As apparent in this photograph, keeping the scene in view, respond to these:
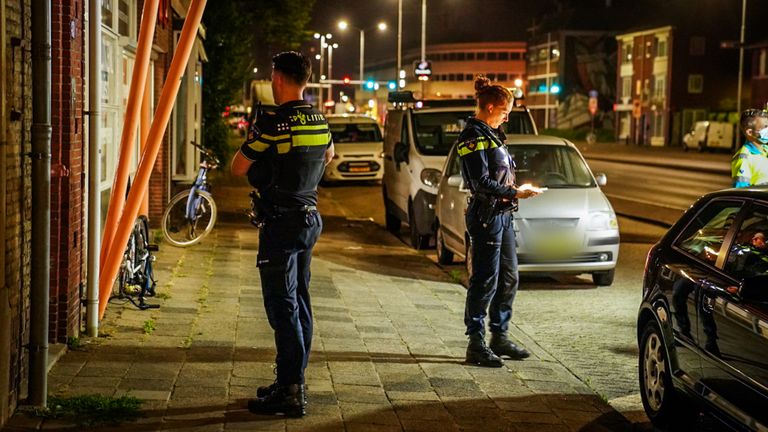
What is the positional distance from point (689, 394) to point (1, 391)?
3.56 m

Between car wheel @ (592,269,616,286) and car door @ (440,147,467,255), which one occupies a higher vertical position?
car door @ (440,147,467,255)

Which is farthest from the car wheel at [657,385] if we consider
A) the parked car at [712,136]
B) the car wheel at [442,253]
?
the parked car at [712,136]

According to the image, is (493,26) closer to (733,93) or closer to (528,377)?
(733,93)

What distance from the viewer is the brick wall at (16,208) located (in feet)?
18.0

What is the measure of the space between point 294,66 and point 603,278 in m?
6.90

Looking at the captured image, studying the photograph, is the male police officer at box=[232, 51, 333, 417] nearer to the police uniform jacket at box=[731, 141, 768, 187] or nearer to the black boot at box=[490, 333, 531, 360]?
the black boot at box=[490, 333, 531, 360]

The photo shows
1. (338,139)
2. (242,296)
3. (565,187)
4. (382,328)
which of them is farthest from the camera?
(338,139)

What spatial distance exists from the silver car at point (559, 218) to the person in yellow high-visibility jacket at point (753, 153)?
7.31 ft

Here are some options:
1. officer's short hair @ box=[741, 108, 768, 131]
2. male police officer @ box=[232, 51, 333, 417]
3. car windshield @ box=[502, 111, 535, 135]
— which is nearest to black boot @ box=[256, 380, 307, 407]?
male police officer @ box=[232, 51, 333, 417]

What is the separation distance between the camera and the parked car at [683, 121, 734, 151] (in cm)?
5991

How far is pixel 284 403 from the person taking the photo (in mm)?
6062

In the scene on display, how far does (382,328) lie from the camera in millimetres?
9070

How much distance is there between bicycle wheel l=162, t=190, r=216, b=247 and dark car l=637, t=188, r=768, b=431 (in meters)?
7.75

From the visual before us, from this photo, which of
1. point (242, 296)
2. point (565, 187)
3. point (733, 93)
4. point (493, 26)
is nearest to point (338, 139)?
point (565, 187)
